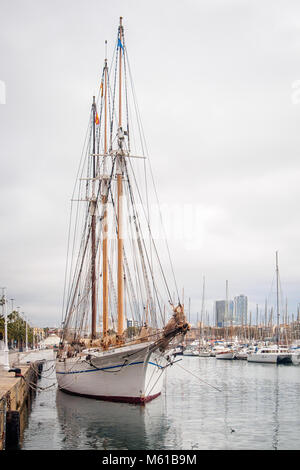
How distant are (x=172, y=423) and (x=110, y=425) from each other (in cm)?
366

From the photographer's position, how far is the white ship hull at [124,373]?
3522 cm

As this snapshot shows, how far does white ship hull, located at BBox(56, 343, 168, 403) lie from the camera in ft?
116

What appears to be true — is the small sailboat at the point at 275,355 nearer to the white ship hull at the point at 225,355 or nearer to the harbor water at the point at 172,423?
the white ship hull at the point at 225,355

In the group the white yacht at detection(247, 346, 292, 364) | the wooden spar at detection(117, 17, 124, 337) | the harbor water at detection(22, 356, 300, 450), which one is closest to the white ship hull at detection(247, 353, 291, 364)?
the white yacht at detection(247, 346, 292, 364)

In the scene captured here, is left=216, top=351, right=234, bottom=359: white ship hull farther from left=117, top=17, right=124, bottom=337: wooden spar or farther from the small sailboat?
left=117, top=17, right=124, bottom=337: wooden spar

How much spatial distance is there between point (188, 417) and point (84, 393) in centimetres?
1042

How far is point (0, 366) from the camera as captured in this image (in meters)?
44.4

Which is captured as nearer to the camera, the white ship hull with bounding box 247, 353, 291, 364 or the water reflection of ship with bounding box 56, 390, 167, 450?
the water reflection of ship with bounding box 56, 390, 167, 450

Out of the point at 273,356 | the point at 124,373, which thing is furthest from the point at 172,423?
the point at 273,356

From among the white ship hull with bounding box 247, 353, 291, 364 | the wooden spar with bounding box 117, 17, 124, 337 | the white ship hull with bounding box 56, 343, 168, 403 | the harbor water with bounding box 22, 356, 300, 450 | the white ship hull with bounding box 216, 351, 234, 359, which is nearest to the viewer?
the harbor water with bounding box 22, 356, 300, 450

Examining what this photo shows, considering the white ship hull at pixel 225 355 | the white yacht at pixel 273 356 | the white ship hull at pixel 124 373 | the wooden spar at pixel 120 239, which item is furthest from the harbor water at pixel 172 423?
the white ship hull at pixel 225 355

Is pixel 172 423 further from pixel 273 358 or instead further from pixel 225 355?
pixel 225 355

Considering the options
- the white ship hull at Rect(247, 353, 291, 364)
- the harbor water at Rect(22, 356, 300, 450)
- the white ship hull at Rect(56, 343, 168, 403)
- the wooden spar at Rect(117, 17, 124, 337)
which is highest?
the wooden spar at Rect(117, 17, 124, 337)
